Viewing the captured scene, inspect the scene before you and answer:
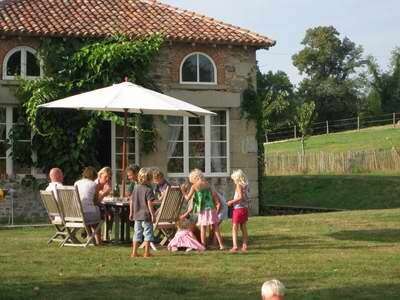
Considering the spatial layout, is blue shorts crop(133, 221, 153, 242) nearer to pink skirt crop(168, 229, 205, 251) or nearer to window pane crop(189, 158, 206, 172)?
pink skirt crop(168, 229, 205, 251)

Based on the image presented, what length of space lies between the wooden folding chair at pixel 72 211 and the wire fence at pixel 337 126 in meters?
46.2

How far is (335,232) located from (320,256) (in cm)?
345

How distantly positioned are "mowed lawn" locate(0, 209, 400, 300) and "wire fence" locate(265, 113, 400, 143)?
4572 cm

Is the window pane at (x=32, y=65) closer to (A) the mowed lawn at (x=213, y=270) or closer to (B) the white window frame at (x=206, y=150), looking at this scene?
(B) the white window frame at (x=206, y=150)

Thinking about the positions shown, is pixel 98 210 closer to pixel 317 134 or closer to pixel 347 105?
pixel 317 134

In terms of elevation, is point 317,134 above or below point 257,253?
above

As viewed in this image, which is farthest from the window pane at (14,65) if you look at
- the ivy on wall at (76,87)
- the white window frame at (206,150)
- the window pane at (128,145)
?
the white window frame at (206,150)

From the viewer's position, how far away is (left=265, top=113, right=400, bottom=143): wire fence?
5944 centimetres

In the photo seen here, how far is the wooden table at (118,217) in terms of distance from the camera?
488 inches

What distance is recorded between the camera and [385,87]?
7400 centimetres

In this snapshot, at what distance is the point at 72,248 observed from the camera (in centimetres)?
1188

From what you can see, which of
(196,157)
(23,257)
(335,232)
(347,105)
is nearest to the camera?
(23,257)

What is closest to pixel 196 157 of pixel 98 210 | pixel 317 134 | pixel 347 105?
pixel 98 210

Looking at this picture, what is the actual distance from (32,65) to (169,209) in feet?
30.5
